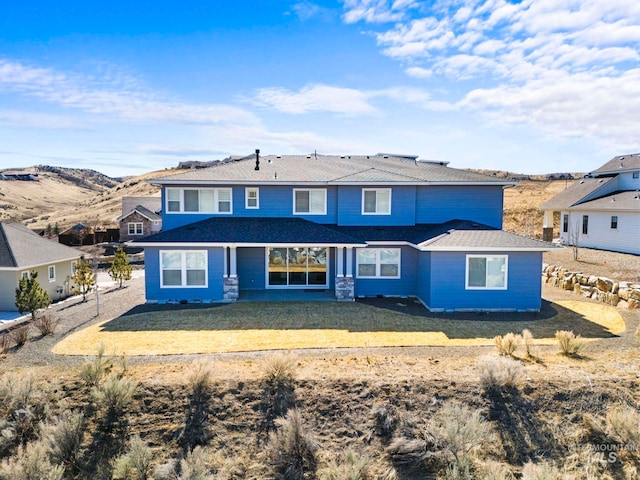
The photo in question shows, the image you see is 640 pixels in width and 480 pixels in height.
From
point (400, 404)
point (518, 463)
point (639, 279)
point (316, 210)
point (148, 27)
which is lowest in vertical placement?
point (518, 463)

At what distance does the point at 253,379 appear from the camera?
9359 millimetres

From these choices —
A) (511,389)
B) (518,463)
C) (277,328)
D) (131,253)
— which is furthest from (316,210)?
(131,253)

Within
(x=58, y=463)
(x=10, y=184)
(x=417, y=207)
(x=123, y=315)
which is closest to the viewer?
(x=58, y=463)

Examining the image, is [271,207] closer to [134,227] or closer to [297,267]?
[297,267]

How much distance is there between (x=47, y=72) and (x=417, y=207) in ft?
68.2

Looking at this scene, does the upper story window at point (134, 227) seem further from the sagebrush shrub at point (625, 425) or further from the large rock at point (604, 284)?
the sagebrush shrub at point (625, 425)

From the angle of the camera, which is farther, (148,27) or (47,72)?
(47,72)

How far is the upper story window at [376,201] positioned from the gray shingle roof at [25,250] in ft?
51.8

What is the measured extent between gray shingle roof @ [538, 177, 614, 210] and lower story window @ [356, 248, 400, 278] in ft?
71.7

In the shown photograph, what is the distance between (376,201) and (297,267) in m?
5.02

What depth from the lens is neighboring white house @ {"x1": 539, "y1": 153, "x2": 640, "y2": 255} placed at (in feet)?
84.7

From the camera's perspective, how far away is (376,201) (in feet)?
60.5

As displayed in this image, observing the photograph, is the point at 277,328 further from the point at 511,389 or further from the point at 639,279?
the point at 639,279

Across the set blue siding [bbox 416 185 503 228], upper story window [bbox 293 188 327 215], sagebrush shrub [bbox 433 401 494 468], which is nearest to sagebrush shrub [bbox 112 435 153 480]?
sagebrush shrub [bbox 433 401 494 468]
